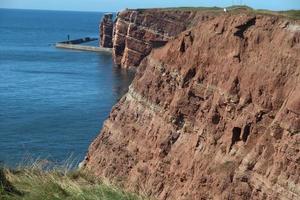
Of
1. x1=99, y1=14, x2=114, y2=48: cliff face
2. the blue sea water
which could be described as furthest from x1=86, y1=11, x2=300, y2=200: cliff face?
x1=99, y1=14, x2=114, y2=48: cliff face

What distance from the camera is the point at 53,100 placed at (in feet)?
244

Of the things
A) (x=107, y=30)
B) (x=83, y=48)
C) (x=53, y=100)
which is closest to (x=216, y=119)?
(x=53, y=100)

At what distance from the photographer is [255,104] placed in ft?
78.2

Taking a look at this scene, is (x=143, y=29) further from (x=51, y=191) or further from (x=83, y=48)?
(x=51, y=191)

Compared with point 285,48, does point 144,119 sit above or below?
below

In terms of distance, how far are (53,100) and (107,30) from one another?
67.0 meters

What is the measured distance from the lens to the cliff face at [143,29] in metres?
106

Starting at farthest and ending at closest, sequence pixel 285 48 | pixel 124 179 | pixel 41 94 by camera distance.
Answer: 1. pixel 41 94
2. pixel 124 179
3. pixel 285 48

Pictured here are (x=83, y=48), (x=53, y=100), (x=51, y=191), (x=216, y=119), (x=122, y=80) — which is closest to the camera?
(x=51, y=191)

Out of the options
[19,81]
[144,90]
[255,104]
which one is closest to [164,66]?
[144,90]

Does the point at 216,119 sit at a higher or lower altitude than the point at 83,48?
higher

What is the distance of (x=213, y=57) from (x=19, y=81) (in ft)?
217

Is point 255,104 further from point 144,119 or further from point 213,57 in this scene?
point 144,119

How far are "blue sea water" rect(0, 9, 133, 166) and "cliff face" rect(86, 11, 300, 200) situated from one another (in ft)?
19.6
